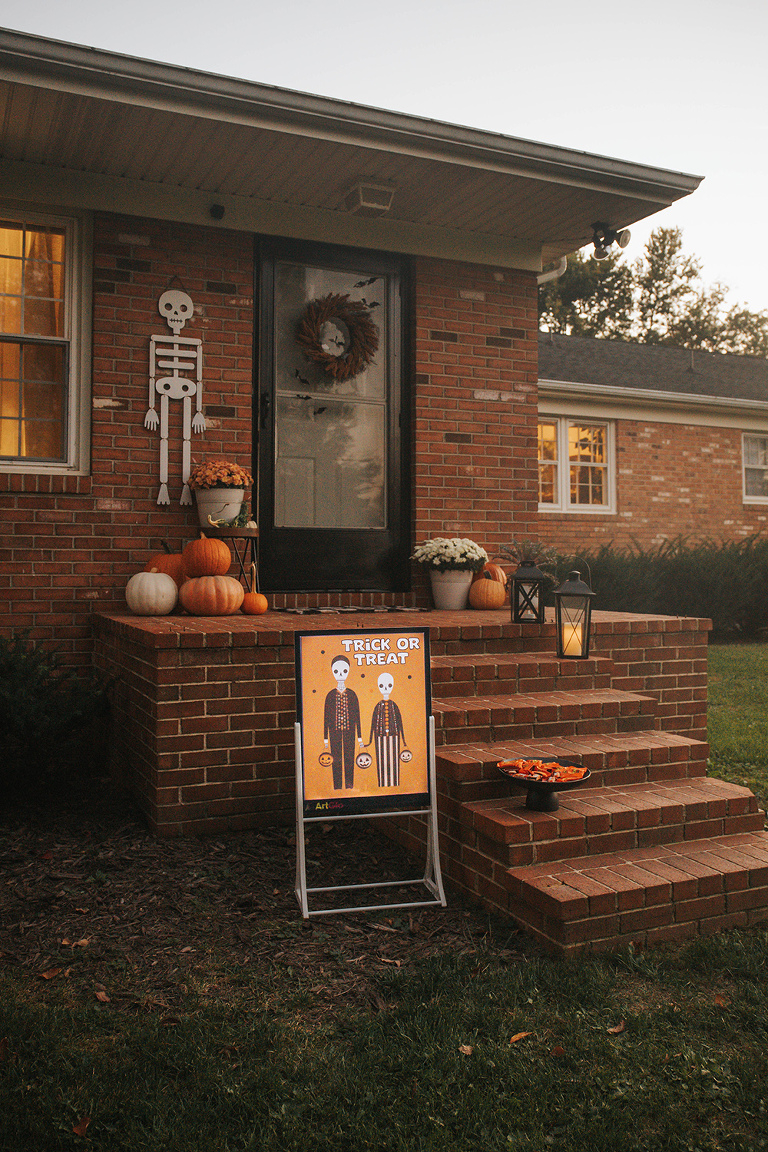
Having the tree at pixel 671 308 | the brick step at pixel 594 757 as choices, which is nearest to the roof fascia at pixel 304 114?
the brick step at pixel 594 757

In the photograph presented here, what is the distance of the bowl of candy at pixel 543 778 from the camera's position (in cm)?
321

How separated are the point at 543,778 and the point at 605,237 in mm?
4611

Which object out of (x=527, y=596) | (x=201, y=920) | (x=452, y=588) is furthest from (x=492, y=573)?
(x=201, y=920)

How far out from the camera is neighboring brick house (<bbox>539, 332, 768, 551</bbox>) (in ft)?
46.1

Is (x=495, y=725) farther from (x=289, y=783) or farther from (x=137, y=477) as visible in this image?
(x=137, y=477)

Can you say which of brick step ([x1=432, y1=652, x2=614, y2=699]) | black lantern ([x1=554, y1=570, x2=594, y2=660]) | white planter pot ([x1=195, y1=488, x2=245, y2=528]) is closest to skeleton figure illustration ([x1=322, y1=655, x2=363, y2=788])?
brick step ([x1=432, y1=652, x2=614, y2=699])

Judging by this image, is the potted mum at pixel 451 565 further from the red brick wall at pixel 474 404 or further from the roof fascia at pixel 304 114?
the roof fascia at pixel 304 114

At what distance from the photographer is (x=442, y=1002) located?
245cm

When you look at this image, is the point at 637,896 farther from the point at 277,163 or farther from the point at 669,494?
the point at 669,494

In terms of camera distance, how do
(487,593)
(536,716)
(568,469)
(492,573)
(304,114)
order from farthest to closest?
(568,469) < (492,573) < (487,593) < (304,114) < (536,716)

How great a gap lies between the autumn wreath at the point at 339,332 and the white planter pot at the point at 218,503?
1291 millimetres

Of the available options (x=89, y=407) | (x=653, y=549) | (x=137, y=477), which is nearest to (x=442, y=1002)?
(x=137, y=477)

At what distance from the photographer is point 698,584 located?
12.6 m

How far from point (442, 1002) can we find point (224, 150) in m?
4.77
